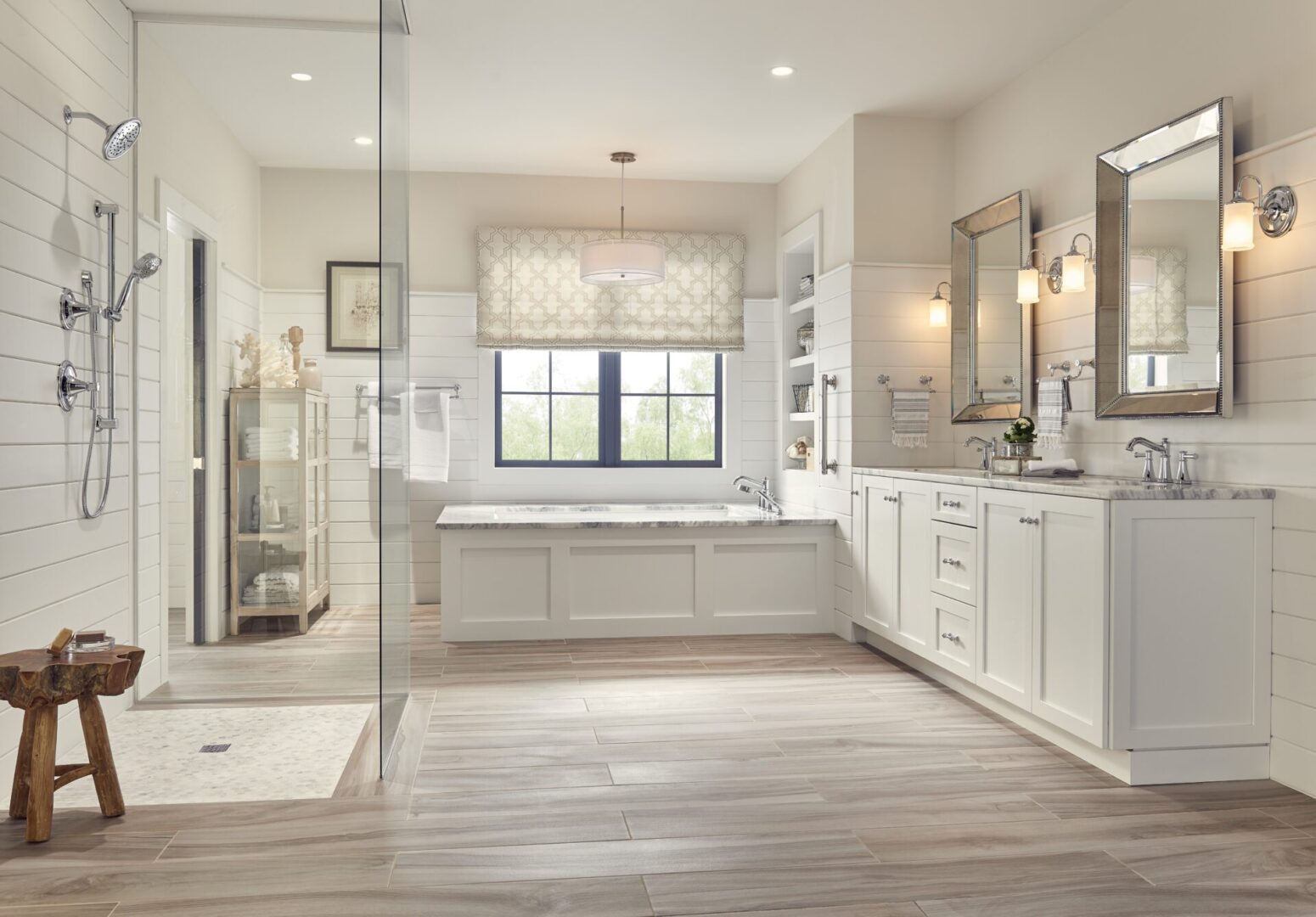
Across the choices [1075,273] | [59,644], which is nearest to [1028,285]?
[1075,273]

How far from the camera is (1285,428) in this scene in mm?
2854

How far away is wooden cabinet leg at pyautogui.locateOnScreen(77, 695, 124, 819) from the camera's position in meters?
2.55

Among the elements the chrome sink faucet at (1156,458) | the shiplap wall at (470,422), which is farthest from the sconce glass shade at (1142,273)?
the shiplap wall at (470,422)

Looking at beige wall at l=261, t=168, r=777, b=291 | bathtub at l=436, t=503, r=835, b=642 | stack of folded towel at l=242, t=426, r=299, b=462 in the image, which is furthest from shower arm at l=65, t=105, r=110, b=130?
beige wall at l=261, t=168, r=777, b=291

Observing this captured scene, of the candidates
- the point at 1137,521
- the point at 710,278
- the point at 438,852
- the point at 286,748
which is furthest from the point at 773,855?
the point at 710,278

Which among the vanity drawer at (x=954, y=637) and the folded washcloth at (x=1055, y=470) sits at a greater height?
the folded washcloth at (x=1055, y=470)

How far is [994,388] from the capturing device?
14.5 feet

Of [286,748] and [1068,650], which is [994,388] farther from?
[286,748]

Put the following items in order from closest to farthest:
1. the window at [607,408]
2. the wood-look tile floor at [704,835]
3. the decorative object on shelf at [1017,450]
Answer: the wood-look tile floor at [704,835] → the decorative object on shelf at [1017,450] → the window at [607,408]

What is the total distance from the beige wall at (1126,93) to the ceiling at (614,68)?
0.41 feet

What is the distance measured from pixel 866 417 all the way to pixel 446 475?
8.01 feet

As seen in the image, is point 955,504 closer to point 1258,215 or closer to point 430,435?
point 1258,215

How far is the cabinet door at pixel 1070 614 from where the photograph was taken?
2.88 meters

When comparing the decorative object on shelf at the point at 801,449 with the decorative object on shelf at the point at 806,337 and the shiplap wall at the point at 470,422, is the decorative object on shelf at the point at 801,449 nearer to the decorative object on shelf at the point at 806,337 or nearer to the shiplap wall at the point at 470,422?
the shiplap wall at the point at 470,422
